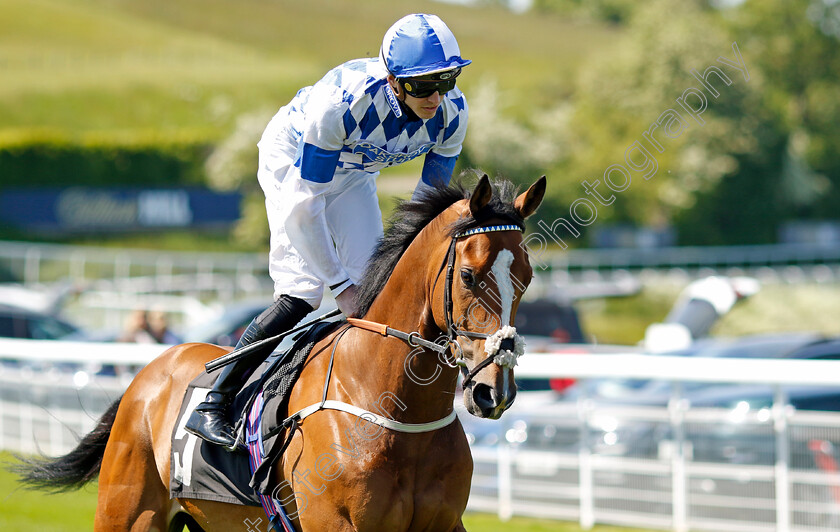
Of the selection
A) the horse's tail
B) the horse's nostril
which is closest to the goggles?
the horse's nostril

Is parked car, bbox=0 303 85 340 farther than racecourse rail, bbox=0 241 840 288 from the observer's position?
No

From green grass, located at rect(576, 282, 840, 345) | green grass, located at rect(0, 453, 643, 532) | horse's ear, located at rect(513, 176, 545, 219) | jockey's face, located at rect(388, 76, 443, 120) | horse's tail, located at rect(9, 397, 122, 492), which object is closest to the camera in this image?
horse's ear, located at rect(513, 176, 545, 219)

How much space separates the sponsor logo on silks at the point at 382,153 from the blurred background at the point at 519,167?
697 centimetres

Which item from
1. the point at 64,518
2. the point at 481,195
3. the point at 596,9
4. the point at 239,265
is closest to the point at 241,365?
the point at 481,195

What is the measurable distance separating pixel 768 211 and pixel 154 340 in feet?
98.7

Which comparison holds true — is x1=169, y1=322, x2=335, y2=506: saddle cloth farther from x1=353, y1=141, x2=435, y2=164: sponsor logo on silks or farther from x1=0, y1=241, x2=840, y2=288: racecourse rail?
x1=0, y1=241, x2=840, y2=288: racecourse rail

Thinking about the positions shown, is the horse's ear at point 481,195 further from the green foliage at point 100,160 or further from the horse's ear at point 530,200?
the green foliage at point 100,160

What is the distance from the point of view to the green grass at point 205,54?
37938 millimetres

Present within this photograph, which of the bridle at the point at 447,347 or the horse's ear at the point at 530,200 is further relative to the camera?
the horse's ear at the point at 530,200

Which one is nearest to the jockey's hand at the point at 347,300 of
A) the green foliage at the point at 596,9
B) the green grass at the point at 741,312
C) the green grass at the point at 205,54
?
the green grass at the point at 741,312

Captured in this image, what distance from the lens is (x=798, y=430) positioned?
535cm

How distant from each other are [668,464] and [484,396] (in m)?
3.59

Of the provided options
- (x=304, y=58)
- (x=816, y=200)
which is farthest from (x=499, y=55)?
(x=816, y=200)

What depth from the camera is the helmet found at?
2.96m
